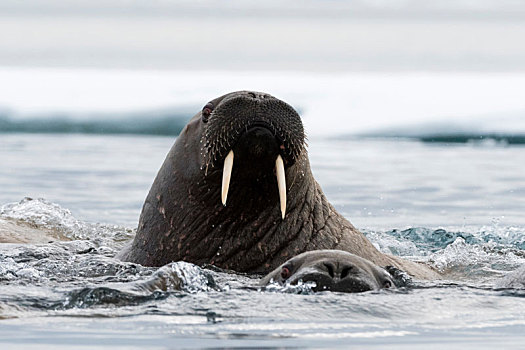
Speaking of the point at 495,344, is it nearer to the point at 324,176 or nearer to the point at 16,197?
the point at 16,197

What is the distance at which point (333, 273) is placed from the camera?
6.06 metres

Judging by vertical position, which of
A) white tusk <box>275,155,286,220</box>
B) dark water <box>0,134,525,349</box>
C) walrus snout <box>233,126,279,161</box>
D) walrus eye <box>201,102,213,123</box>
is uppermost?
walrus eye <box>201,102,213,123</box>

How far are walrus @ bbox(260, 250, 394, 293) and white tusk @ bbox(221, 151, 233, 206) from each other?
1.02 meters

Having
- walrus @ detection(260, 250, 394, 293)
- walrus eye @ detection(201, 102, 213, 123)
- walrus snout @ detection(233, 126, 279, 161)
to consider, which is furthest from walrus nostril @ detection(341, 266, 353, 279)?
walrus eye @ detection(201, 102, 213, 123)

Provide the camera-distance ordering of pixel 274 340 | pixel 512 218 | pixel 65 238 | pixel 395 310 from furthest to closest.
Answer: pixel 512 218 < pixel 65 238 < pixel 395 310 < pixel 274 340

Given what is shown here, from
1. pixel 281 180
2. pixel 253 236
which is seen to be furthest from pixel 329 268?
pixel 253 236

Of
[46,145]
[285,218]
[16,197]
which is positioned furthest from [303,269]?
[46,145]

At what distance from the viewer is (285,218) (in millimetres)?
8000

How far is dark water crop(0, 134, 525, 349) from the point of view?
4.94m

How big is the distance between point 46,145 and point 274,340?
71.3ft

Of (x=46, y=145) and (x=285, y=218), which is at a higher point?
(x=46, y=145)

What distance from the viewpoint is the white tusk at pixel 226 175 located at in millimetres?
7422

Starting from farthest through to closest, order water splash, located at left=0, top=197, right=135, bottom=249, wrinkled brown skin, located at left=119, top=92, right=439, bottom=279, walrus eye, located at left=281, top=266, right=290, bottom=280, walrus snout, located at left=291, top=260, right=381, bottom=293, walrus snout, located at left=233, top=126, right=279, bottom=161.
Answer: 1. water splash, located at left=0, top=197, right=135, bottom=249
2. wrinkled brown skin, located at left=119, top=92, right=439, bottom=279
3. walrus snout, located at left=233, top=126, right=279, bottom=161
4. walrus eye, located at left=281, top=266, right=290, bottom=280
5. walrus snout, located at left=291, top=260, right=381, bottom=293

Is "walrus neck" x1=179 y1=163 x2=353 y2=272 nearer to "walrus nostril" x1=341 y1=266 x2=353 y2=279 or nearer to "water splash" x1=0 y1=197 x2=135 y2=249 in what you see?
"walrus nostril" x1=341 y1=266 x2=353 y2=279
